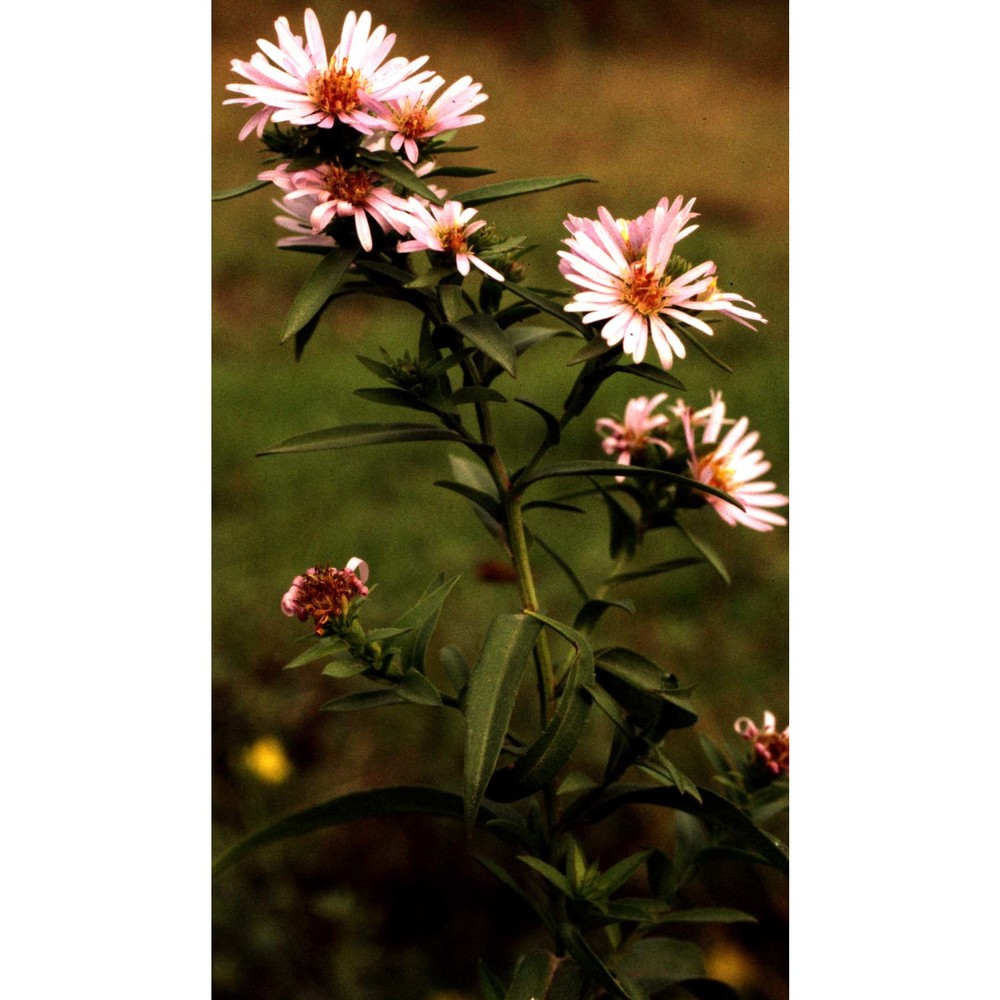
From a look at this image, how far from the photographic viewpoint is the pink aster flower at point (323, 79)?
63cm

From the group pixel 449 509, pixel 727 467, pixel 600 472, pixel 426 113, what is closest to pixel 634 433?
pixel 727 467

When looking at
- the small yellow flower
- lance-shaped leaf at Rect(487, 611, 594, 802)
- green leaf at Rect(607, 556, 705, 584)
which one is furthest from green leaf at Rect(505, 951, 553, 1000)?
the small yellow flower

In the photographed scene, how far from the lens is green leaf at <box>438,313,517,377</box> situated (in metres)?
0.63

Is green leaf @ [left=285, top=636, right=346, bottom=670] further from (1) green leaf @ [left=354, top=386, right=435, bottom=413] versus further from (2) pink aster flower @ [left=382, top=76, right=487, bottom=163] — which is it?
(2) pink aster flower @ [left=382, top=76, right=487, bottom=163]

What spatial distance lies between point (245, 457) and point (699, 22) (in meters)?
1.10

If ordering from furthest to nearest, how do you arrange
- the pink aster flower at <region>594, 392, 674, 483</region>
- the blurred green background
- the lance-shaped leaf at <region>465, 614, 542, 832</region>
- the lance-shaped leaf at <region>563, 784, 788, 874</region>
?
the blurred green background < the pink aster flower at <region>594, 392, 674, 483</region> < the lance-shaped leaf at <region>563, 784, 788, 874</region> < the lance-shaped leaf at <region>465, 614, 542, 832</region>

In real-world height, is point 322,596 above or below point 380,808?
above

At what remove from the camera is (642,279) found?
66cm

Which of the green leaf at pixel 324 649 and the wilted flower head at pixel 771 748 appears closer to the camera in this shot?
the green leaf at pixel 324 649

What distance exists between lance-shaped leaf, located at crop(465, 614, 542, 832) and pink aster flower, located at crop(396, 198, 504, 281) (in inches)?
8.1

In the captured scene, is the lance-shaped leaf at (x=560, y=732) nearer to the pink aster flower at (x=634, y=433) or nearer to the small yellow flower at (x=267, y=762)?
the pink aster flower at (x=634, y=433)

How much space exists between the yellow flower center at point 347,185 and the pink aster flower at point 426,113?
1.4 inches

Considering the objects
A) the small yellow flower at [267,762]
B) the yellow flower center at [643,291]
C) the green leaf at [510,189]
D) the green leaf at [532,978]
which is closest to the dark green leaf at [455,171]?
the green leaf at [510,189]

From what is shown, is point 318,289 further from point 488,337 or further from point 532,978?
point 532,978
